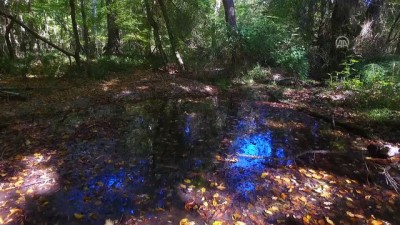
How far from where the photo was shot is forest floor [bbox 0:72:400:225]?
4.08m

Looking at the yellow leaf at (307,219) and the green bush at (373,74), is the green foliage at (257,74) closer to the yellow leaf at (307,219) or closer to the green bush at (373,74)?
the green bush at (373,74)

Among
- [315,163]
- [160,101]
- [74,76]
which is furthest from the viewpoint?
[74,76]

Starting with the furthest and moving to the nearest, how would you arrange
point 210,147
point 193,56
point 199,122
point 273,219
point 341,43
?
point 193,56 < point 341,43 < point 199,122 < point 210,147 < point 273,219

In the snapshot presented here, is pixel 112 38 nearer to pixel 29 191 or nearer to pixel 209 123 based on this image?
pixel 209 123

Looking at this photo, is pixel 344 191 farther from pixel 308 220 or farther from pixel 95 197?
Answer: pixel 95 197

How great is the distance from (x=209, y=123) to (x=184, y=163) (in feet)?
9.10

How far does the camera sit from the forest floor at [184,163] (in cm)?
408

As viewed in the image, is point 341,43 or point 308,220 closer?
point 308,220

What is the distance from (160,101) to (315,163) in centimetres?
630

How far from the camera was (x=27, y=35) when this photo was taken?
1980cm

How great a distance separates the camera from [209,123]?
322 inches

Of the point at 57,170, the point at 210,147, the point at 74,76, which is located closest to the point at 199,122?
the point at 210,147

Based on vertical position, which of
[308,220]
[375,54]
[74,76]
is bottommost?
[308,220]

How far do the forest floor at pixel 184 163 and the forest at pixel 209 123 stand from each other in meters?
0.03
